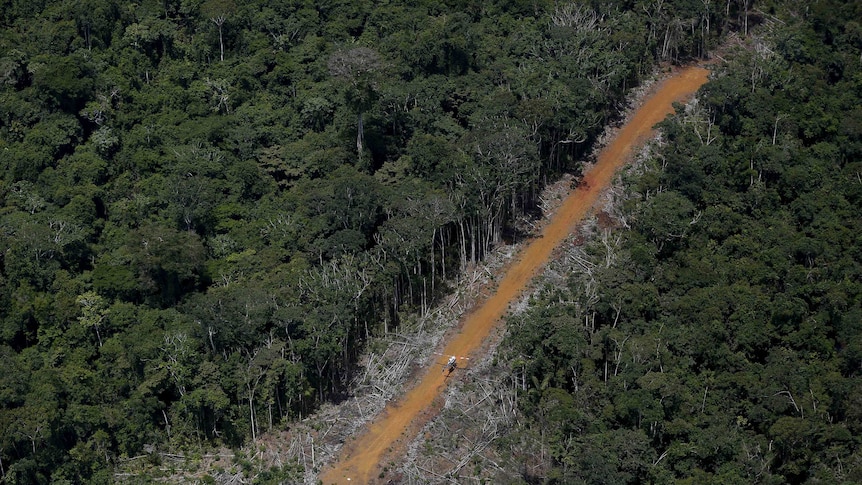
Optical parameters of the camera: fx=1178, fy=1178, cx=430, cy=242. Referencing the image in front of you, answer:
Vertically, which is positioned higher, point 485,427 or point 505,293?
point 505,293

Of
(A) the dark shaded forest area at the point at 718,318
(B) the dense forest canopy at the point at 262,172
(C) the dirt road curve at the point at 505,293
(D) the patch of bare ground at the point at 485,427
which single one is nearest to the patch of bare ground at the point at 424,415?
(D) the patch of bare ground at the point at 485,427

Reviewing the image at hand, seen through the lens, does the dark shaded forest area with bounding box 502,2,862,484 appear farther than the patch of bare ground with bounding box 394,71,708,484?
No

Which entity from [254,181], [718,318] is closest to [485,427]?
[718,318]

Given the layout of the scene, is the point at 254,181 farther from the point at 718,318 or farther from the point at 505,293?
the point at 718,318

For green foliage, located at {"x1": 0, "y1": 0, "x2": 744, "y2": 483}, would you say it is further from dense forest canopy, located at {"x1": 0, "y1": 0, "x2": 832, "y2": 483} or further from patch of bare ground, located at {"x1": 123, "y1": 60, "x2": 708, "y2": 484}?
patch of bare ground, located at {"x1": 123, "y1": 60, "x2": 708, "y2": 484}

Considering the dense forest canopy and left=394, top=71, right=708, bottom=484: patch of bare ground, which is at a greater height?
the dense forest canopy

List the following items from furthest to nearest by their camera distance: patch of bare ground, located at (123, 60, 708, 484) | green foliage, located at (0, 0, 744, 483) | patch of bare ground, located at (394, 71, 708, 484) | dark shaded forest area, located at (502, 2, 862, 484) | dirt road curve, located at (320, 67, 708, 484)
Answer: green foliage, located at (0, 0, 744, 483), dirt road curve, located at (320, 67, 708, 484), patch of bare ground, located at (123, 60, 708, 484), patch of bare ground, located at (394, 71, 708, 484), dark shaded forest area, located at (502, 2, 862, 484)

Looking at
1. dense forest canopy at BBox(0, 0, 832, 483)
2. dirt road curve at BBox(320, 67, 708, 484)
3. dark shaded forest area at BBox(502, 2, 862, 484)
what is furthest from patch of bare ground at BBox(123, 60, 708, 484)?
dark shaded forest area at BBox(502, 2, 862, 484)

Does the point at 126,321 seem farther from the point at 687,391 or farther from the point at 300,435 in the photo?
the point at 687,391
